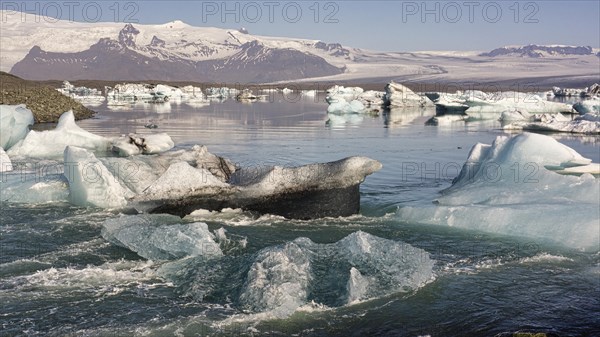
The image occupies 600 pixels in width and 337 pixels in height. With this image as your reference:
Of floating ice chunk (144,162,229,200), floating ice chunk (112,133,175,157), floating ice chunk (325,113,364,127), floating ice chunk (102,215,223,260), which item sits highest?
floating ice chunk (325,113,364,127)

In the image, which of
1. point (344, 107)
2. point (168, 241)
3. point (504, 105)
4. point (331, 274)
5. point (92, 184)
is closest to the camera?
point (331, 274)

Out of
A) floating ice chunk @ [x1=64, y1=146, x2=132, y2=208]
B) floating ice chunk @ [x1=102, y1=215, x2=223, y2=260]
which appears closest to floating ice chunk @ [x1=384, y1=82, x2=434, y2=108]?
floating ice chunk @ [x1=64, y1=146, x2=132, y2=208]

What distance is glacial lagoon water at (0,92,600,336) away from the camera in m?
5.16

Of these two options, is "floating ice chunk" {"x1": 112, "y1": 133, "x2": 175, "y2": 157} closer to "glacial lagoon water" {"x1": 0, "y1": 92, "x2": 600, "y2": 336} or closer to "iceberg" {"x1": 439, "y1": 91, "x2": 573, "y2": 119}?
"glacial lagoon water" {"x1": 0, "y1": 92, "x2": 600, "y2": 336}

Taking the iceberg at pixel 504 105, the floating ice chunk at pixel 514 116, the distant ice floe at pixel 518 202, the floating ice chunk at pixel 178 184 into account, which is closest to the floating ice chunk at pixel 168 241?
the floating ice chunk at pixel 178 184

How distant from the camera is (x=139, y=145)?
16.6 metres

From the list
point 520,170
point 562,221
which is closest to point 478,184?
point 520,170

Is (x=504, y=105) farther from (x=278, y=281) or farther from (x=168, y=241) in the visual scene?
(x=278, y=281)

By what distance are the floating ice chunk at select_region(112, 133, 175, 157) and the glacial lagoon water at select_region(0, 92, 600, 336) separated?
6.60 m

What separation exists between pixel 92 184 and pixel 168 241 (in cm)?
338

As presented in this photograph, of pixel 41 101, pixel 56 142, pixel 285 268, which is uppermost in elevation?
pixel 41 101

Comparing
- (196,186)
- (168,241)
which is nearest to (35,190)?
(196,186)

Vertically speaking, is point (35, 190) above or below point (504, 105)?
below

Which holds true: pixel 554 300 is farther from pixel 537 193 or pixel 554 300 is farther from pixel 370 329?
pixel 537 193
